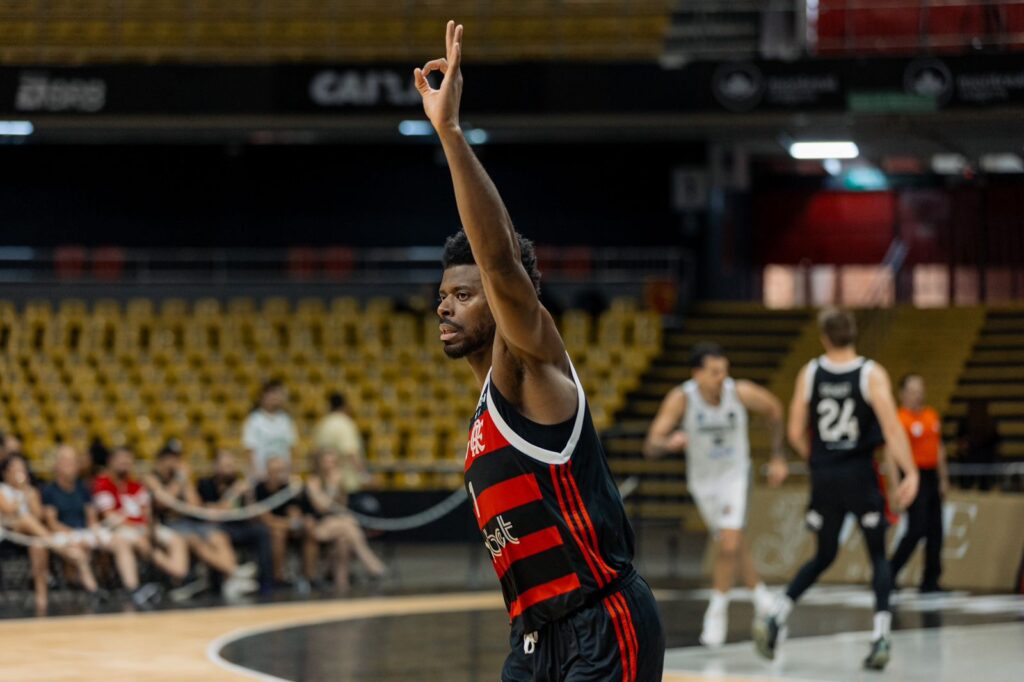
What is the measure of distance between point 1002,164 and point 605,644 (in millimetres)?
26205

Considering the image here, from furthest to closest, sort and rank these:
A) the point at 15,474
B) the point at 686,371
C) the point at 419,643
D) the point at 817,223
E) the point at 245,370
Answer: the point at 817,223 → the point at 686,371 → the point at 245,370 → the point at 15,474 → the point at 419,643

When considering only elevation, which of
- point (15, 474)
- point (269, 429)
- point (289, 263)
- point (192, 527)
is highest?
point (289, 263)

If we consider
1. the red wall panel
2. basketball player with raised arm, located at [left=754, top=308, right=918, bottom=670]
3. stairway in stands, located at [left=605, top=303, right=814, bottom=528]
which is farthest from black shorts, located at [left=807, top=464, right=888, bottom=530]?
the red wall panel

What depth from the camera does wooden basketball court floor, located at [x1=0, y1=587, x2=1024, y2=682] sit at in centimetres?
945

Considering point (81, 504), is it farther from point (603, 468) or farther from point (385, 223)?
point (385, 223)

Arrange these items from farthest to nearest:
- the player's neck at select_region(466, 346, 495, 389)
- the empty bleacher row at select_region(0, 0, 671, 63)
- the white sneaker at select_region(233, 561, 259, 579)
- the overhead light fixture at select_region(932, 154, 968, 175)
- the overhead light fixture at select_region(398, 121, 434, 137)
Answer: the overhead light fixture at select_region(932, 154, 968, 175)
the empty bleacher row at select_region(0, 0, 671, 63)
the overhead light fixture at select_region(398, 121, 434, 137)
the white sneaker at select_region(233, 561, 259, 579)
the player's neck at select_region(466, 346, 495, 389)

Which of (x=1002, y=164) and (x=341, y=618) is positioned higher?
(x=1002, y=164)

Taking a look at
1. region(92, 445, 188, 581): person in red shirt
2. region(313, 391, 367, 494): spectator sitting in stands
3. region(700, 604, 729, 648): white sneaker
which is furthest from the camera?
region(313, 391, 367, 494): spectator sitting in stands

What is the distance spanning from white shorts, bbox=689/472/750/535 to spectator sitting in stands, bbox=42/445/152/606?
5.21 m

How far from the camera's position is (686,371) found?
22328 mm

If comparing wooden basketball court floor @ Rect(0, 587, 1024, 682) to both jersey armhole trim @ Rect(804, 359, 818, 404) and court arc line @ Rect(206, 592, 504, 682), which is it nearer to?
court arc line @ Rect(206, 592, 504, 682)

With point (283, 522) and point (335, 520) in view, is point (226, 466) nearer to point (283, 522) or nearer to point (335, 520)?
point (283, 522)

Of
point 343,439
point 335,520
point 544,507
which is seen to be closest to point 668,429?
point 335,520

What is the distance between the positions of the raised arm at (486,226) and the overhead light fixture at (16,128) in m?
20.4
